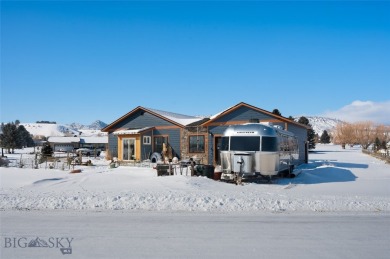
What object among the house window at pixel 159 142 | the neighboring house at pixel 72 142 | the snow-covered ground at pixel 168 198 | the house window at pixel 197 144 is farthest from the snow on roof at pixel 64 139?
the snow-covered ground at pixel 168 198

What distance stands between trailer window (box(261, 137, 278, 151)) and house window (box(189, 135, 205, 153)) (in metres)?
10.7

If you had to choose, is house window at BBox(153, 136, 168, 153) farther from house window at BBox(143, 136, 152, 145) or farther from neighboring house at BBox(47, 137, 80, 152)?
neighboring house at BBox(47, 137, 80, 152)

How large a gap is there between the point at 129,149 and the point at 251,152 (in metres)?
15.0

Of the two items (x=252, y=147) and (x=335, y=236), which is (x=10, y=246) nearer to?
(x=335, y=236)

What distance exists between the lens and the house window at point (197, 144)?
2667 centimetres

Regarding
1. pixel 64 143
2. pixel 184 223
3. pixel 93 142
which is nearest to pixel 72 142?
pixel 64 143

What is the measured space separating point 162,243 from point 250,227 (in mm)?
2264

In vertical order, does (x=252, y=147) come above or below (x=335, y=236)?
above

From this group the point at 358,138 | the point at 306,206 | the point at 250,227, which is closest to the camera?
the point at 250,227

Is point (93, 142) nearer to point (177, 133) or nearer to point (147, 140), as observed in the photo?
point (147, 140)

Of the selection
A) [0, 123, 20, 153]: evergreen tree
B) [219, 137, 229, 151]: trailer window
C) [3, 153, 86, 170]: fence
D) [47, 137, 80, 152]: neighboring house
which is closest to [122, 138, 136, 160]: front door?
[3, 153, 86, 170]: fence

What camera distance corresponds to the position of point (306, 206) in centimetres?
1017

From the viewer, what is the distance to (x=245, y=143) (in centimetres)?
1662

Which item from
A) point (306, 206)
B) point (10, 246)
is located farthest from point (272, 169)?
point (10, 246)
